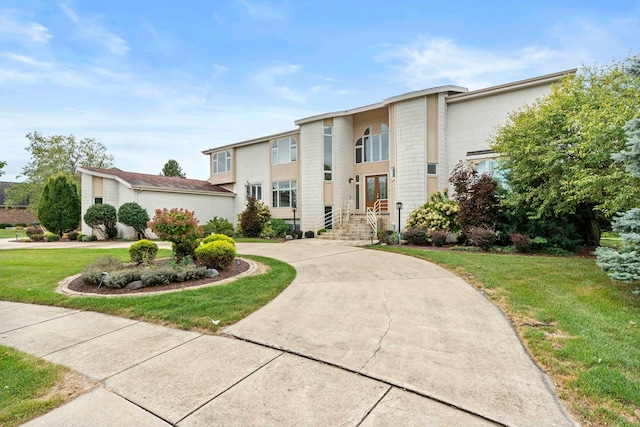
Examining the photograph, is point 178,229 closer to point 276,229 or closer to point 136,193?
point 276,229

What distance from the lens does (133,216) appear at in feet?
57.6

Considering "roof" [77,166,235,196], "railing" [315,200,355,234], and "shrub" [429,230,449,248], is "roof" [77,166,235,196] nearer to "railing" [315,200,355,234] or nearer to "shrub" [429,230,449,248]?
"railing" [315,200,355,234]

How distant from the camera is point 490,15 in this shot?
9875 millimetres

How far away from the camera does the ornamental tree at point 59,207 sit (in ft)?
68.2

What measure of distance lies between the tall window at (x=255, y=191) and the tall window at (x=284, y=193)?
145 centimetres

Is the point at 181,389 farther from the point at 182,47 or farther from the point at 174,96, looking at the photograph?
the point at 174,96

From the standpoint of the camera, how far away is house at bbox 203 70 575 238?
46.6 feet

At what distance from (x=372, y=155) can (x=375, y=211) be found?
3657mm

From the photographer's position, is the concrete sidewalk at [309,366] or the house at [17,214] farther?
the house at [17,214]

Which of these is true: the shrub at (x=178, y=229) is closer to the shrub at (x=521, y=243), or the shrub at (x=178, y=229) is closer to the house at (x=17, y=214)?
the shrub at (x=521, y=243)

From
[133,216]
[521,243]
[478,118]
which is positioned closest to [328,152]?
[478,118]

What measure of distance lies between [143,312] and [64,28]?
10.8 meters

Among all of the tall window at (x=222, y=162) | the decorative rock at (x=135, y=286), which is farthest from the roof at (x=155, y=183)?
the decorative rock at (x=135, y=286)

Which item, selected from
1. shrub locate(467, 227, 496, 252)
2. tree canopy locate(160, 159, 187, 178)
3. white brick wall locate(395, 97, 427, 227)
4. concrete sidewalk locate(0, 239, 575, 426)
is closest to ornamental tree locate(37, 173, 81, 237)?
concrete sidewalk locate(0, 239, 575, 426)
